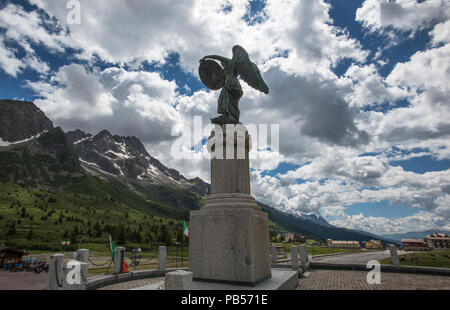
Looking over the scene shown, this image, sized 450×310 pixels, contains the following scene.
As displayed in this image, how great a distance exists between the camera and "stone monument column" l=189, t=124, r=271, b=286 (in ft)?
28.0

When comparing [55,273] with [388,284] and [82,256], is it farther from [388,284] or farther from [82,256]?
[388,284]

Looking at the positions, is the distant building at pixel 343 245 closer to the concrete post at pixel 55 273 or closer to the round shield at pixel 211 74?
the round shield at pixel 211 74

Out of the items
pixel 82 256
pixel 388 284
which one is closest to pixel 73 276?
pixel 82 256

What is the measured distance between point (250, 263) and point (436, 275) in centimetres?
1224

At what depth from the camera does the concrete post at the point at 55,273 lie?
9275 millimetres

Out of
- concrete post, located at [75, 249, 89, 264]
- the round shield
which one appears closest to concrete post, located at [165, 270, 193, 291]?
concrete post, located at [75, 249, 89, 264]

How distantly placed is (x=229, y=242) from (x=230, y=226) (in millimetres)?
512

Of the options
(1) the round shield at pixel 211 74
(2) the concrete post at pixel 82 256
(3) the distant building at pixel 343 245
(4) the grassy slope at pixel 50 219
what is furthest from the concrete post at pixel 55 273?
(3) the distant building at pixel 343 245

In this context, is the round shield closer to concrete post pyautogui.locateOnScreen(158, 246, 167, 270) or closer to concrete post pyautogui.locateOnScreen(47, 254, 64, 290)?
concrete post pyautogui.locateOnScreen(47, 254, 64, 290)

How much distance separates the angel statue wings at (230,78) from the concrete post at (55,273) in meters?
7.78

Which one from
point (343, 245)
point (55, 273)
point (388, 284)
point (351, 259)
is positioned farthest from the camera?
point (343, 245)

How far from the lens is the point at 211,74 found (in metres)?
12.8
